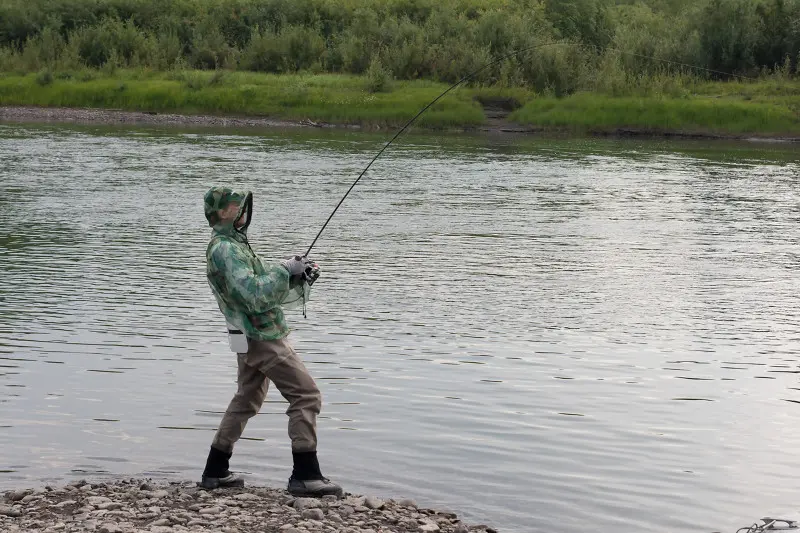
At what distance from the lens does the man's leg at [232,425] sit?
7.14 meters

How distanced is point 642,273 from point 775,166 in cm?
1860

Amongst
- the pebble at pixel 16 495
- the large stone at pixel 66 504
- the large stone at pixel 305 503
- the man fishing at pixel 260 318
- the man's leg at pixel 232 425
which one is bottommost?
the large stone at pixel 305 503

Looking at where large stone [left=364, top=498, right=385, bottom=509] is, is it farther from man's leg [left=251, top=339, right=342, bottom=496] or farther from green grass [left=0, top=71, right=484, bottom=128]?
green grass [left=0, top=71, right=484, bottom=128]

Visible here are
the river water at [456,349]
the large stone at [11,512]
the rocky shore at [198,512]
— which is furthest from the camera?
the river water at [456,349]

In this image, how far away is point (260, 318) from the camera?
6934mm

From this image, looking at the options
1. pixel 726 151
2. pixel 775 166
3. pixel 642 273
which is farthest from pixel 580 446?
pixel 726 151

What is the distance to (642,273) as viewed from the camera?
16.3 meters

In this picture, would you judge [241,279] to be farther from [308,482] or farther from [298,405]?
[308,482]

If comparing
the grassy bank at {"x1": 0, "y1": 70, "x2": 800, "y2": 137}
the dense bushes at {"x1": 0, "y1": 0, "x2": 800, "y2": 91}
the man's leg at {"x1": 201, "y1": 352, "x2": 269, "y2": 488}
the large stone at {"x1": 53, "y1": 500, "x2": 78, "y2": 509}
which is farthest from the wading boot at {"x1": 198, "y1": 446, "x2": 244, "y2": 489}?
the dense bushes at {"x1": 0, "y1": 0, "x2": 800, "y2": 91}

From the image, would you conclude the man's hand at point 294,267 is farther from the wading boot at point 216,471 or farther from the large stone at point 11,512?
the large stone at point 11,512

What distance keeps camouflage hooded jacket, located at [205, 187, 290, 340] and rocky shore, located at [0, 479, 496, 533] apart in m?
0.89

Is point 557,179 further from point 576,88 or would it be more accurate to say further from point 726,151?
point 576,88

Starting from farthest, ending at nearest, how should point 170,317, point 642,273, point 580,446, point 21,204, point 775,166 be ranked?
1. point 775,166
2. point 21,204
3. point 642,273
4. point 170,317
5. point 580,446

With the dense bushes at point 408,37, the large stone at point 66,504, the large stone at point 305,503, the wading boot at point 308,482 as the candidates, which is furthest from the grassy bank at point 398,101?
the large stone at point 66,504
